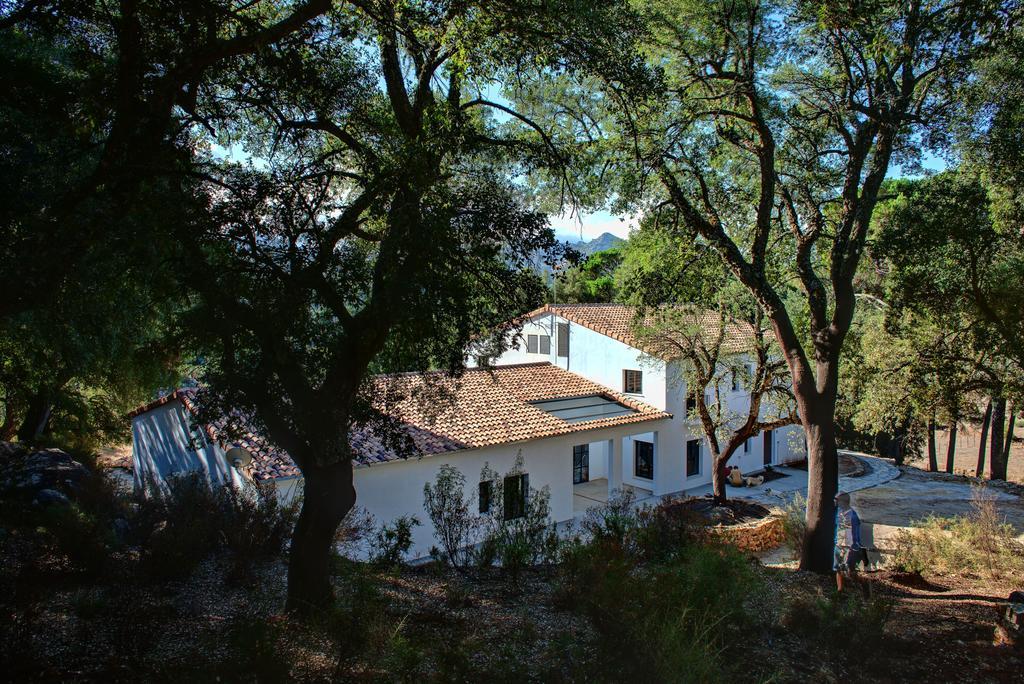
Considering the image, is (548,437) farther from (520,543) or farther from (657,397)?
(520,543)

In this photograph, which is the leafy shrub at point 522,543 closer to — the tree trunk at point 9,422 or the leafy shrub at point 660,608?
the leafy shrub at point 660,608

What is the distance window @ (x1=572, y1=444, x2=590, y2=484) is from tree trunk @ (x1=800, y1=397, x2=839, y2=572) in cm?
1362

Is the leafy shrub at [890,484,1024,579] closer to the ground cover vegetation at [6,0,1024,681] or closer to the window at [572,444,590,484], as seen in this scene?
the ground cover vegetation at [6,0,1024,681]

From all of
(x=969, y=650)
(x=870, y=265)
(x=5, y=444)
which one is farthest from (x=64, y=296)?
(x=870, y=265)

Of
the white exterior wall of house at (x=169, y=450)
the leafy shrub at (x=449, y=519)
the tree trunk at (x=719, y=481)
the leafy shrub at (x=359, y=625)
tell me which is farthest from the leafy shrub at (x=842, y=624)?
the tree trunk at (x=719, y=481)

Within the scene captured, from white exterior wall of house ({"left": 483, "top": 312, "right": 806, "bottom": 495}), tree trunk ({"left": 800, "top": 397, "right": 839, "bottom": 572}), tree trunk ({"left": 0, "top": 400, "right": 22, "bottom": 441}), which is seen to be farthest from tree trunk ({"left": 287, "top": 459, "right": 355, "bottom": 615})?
white exterior wall of house ({"left": 483, "top": 312, "right": 806, "bottom": 495})

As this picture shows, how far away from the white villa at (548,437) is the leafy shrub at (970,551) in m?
6.40

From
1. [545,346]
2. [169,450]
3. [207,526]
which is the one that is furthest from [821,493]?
[545,346]

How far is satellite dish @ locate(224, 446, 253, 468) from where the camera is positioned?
1300cm

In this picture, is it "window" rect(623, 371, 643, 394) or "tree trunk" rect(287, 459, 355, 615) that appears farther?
"window" rect(623, 371, 643, 394)

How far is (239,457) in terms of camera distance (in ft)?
43.2

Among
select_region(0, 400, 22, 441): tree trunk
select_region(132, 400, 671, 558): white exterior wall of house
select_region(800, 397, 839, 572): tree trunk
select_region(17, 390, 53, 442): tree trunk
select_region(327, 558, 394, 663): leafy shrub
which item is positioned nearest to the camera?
select_region(327, 558, 394, 663): leafy shrub

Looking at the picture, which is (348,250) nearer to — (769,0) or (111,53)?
(111,53)

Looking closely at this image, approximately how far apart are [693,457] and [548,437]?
920 cm
